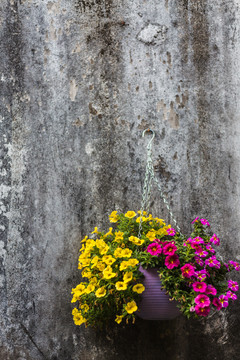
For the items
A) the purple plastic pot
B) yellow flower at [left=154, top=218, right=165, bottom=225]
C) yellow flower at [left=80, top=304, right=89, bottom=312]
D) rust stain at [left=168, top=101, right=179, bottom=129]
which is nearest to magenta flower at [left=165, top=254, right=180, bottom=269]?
the purple plastic pot

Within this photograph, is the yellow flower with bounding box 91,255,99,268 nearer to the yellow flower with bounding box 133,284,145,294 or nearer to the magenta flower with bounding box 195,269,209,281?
the yellow flower with bounding box 133,284,145,294

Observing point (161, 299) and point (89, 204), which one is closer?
point (161, 299)

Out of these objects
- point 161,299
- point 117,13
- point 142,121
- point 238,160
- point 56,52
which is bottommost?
point 161,299

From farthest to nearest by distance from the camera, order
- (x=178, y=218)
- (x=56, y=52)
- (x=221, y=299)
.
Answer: (x=56, y=52) < (x=178, y=218) < (x=221, y=299)

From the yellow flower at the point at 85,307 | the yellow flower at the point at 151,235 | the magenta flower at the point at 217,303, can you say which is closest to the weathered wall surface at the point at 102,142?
the yellow flower at the point at 85,307

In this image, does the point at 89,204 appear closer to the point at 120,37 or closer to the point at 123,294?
the point at 123,294

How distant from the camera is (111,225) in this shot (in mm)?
2713

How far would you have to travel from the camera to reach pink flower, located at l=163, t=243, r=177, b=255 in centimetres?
218

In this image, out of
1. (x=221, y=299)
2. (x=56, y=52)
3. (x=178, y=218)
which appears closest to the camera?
(x=221, y=299)

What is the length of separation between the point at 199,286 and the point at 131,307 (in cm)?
38

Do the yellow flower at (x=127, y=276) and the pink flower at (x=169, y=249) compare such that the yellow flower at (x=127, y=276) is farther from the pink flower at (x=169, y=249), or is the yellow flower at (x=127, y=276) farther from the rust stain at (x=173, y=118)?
the rust stain at (x=173, y=118)

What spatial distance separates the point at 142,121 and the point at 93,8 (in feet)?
2.98

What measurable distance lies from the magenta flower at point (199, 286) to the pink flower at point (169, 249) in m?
0.20

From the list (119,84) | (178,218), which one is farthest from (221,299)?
(119,84)
